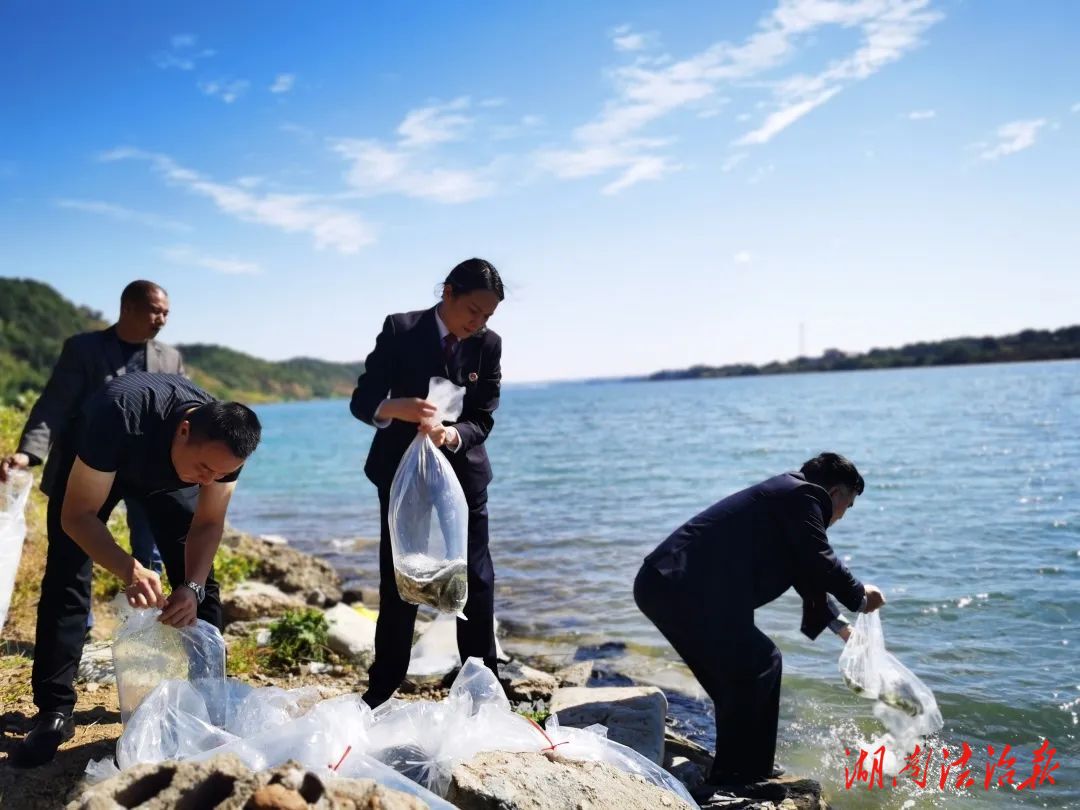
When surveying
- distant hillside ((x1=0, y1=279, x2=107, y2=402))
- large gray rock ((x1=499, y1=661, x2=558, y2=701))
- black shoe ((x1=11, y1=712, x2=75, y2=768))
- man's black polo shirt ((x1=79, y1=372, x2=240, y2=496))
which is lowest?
large gray rock ((x1=499, y1=661, x2=558, y2=701))

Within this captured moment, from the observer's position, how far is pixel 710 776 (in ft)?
11.5

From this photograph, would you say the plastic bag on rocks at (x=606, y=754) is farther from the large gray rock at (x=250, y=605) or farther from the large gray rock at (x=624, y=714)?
the large gray rock at (x=250, y=605)

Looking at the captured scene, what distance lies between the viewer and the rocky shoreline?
192cm

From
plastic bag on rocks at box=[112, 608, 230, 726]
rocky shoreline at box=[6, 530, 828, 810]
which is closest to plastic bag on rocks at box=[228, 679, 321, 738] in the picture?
plastic bag on rocks at box=[112, 608, 230, 726]

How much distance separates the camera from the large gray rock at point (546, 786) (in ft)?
7.47

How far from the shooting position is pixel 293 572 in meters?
7.64

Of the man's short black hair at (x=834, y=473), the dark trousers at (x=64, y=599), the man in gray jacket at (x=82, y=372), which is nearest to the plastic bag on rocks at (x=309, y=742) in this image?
the dark trousers at (x=64, y=599)

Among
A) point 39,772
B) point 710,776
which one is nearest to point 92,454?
point 39,772

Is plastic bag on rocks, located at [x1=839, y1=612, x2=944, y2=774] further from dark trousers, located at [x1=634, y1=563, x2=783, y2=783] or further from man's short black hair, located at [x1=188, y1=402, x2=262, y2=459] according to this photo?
man's short black hair, located at [x1=188, y1=402, x2=262, y2=459]

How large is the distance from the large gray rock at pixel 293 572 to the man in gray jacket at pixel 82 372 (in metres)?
3.42

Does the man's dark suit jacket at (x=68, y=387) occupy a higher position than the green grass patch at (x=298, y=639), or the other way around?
the man's dark suit jacket at (x=68, y=387)

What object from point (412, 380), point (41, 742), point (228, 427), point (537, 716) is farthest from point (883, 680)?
point (41, 742)

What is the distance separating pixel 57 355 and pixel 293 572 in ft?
103

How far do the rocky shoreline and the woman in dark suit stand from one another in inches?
30.4
